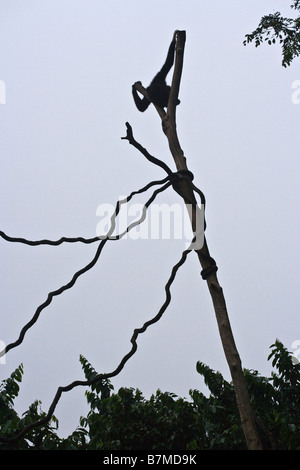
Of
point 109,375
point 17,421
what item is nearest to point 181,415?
point 17,421

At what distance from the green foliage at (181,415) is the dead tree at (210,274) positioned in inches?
100

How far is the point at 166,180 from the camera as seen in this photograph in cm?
189

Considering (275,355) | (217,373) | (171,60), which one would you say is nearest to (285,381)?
(275,355)

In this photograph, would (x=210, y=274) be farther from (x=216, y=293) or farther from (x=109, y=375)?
(x=109, y=375)

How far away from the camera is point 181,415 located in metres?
4.34

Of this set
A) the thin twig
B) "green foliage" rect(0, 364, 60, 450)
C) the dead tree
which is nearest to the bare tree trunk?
the dead tree

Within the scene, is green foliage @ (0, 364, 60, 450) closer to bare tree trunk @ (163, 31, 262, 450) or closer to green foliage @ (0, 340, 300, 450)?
green foliage @ (0, 340, 300, 450)

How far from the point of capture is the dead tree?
4.77ft

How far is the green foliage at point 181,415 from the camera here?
3.90 metres

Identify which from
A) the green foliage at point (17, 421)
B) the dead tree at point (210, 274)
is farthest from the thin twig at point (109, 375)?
the green foliage at point (17, 421)

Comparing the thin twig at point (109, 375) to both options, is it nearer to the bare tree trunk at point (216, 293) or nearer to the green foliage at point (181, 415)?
the bare tree trunk at point (216, 293)
